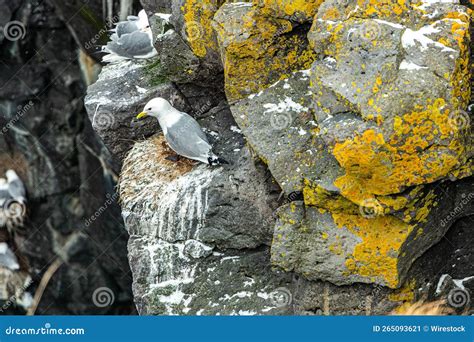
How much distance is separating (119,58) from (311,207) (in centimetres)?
390

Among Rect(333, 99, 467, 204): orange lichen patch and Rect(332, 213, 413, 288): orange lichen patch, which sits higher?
Rect(333, 99, 467, 204): orange lichen patch

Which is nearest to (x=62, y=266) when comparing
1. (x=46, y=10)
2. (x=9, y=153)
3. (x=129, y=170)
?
(x=9, y=153)

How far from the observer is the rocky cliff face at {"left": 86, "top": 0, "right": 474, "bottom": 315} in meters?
5.57

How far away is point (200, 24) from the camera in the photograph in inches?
298

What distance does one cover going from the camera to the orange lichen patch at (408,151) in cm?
546

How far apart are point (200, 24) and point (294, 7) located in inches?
54.1

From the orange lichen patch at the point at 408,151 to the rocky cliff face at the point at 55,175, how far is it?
6.87 metres

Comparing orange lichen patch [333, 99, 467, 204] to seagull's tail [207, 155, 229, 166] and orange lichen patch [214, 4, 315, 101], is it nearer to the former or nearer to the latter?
orange lichen patch [214, 4, 315, 101]

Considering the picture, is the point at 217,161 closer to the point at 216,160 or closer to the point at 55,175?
the point at 216,160

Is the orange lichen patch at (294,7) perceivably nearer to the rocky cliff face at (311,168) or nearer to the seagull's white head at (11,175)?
the rocky cliff face at (311,168)

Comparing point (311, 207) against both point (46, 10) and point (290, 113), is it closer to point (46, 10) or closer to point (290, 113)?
point (290, 113)

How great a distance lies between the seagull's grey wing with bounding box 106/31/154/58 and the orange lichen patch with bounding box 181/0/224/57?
1219mm

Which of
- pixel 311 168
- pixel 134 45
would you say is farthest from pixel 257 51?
pixel 134 45

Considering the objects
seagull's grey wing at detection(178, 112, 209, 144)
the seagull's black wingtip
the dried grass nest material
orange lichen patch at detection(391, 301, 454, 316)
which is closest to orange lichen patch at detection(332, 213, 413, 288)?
orange lichen patch at detection(391, 301, 454, 316)
